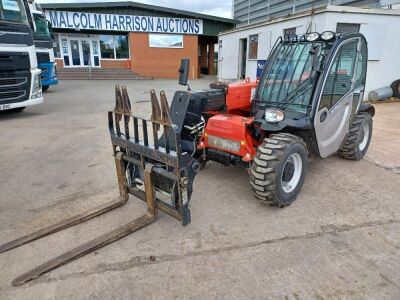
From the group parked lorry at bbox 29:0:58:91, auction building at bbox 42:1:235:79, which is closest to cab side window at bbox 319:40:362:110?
parked lorry at bbox 29:0:58:91

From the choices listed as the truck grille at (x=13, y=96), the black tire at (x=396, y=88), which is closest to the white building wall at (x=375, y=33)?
the black tire at (x=396, y=88)

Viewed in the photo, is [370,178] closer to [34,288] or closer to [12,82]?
[34,288]

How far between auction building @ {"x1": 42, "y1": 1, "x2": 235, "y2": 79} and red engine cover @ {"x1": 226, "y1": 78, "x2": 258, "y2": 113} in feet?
67.4

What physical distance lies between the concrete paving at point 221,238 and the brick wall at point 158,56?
65.0ft

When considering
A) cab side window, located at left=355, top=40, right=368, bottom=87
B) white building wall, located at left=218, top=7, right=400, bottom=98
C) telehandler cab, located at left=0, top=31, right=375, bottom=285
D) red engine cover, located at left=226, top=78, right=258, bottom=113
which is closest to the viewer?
telehandler cab, located at left=0, top=31, right=375, bottom=285

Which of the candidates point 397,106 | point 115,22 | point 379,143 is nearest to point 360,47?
point 379,143

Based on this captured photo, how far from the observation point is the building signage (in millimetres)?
21938

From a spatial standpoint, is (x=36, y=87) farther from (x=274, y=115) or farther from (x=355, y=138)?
(x=355, y=138)

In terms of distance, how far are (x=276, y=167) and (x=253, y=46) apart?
530 inches

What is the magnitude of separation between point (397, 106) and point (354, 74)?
7582 millimetres

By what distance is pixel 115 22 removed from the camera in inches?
893

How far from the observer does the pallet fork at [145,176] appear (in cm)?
283

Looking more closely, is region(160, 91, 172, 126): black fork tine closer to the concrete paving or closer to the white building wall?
the concrete paving

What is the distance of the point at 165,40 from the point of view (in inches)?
949
